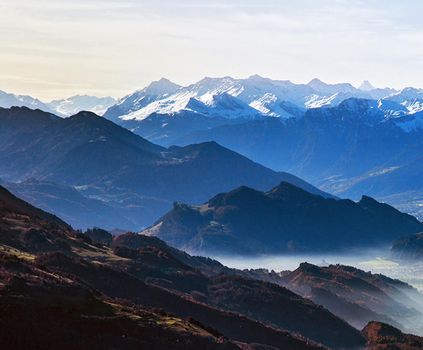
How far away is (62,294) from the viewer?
455ft

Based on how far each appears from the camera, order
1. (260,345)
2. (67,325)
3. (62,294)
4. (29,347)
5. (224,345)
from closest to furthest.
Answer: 1. (29,347)
2. (67,325)
3. (62,294)
4. (224,345)
5. (260,345)

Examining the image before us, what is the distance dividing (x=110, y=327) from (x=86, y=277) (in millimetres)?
65858

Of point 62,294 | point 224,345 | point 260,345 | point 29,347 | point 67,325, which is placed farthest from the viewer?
point 260,345

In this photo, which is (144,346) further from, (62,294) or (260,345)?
(260,345)

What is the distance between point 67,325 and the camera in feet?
420

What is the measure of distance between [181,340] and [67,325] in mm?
17782

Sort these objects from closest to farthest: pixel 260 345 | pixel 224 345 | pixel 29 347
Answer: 1. pixel 29 347
2. pixel 224 345
3. pixel 260 345

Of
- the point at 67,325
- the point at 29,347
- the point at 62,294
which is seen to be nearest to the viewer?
the point at 29,347

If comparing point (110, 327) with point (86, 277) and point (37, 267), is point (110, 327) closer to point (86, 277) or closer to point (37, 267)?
point (37, 267)

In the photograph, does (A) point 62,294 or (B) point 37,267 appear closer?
(A) point 62,294

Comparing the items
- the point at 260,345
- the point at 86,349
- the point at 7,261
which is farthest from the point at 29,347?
the point at 260,345

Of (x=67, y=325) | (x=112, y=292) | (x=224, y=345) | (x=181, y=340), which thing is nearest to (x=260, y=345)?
(x=112, y=292)

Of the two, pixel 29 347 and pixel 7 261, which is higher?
pixel 7 261

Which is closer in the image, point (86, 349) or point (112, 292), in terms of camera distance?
point (86, 349)
